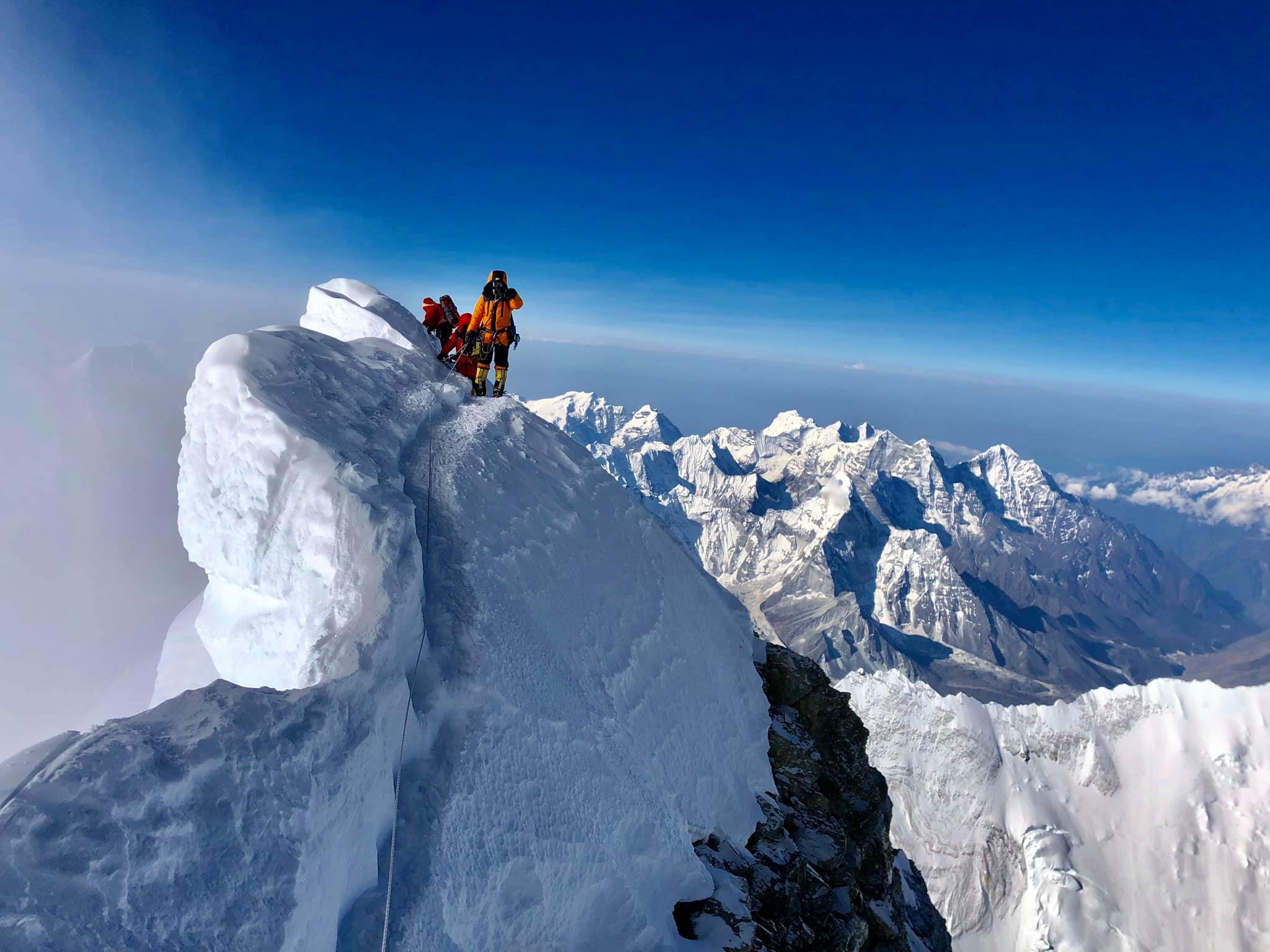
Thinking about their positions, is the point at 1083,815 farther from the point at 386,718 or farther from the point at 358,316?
the point at 386,718

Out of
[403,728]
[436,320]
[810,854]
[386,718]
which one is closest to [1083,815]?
[810,854]

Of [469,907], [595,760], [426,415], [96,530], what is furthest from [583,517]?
[96,530]

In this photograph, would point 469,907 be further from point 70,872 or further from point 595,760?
point 70,872

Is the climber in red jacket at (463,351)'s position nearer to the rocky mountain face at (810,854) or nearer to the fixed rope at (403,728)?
the fixed rope at (403,728)

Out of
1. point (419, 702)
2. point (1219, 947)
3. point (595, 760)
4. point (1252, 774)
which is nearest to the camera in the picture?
point (419, 702)

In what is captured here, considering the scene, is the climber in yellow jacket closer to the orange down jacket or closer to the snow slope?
the orange down jacket

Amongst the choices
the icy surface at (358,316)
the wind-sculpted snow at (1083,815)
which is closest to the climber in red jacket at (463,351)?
the icy surface at (358,316)

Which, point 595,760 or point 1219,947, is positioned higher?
point 595,760

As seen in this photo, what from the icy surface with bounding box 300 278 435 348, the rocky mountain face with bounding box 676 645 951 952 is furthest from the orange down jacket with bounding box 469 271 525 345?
the rocky mountain face with bounding box 676 645 951 952
